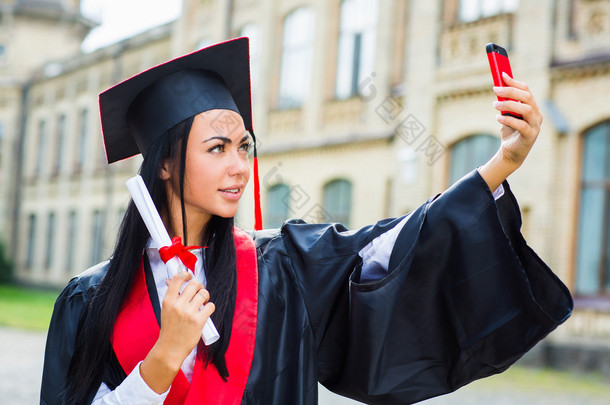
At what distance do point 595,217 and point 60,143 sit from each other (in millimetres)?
23070

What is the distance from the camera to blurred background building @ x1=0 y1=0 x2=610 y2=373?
11.2 meters

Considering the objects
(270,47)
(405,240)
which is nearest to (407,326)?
(405,240)

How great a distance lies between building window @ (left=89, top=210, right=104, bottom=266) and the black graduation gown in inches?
Answer: 936

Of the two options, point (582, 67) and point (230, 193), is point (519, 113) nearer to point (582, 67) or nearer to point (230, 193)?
point (230, 193)

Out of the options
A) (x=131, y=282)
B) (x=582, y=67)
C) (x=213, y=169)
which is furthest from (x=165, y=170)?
(x=582, y=67)

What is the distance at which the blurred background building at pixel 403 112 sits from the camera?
11172mm

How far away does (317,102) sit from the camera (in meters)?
16.5

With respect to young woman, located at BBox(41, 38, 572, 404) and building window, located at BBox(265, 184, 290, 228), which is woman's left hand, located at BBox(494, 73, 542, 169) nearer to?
young woman, located at BBox(41, 38, 572, 404)

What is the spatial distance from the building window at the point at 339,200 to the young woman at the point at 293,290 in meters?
13.0

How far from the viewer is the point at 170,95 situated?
2377 mm

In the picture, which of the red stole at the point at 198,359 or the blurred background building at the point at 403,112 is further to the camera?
the blurred background building at the point at 403,112

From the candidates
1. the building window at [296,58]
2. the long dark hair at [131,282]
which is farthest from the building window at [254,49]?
the long dark hair at [131,282]

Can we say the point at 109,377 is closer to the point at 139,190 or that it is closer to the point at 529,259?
Answer: the point at 139,190

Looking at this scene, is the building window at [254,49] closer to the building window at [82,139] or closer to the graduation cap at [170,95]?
the building window at [82,139]
